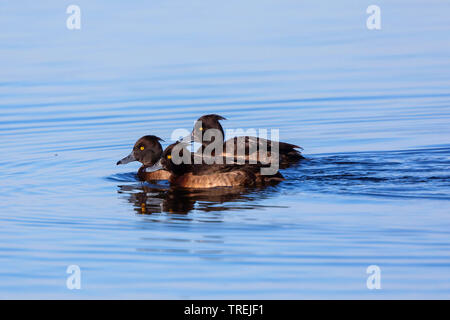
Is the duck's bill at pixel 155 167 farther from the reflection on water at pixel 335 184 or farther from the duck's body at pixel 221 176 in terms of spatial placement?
the duck's body at pixel 221 176

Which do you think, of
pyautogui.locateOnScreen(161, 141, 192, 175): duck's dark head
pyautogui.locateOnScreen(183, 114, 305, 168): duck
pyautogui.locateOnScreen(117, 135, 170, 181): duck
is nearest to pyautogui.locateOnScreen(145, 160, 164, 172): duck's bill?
pyautogui.locateOnScreen(161, 141, 192, 175): duck's dark head

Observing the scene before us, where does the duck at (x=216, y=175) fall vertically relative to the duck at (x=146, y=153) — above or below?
below

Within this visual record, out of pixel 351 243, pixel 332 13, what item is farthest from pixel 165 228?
pixel 332 13

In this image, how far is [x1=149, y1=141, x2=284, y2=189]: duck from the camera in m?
14.1

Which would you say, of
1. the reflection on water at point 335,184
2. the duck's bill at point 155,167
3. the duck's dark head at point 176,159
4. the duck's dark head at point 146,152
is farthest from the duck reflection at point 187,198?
the duck's dark head at point 146,152

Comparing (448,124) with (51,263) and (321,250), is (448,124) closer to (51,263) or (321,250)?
(321,250)

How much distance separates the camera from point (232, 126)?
18594 mm

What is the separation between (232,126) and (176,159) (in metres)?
3.89

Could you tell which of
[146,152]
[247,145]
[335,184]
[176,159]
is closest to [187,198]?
[176,159]

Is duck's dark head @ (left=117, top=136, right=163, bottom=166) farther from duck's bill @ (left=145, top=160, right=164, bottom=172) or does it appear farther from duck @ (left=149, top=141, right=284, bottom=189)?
duck @ (left=149, top=141, right=284, bottom=189)

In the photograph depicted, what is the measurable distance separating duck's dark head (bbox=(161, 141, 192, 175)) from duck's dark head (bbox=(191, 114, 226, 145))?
160cm

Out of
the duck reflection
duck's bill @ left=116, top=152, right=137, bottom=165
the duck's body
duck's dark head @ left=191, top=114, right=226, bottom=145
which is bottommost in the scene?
the duck reflection

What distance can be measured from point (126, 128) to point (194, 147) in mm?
1629

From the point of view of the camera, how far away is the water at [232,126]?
9.67 metres
